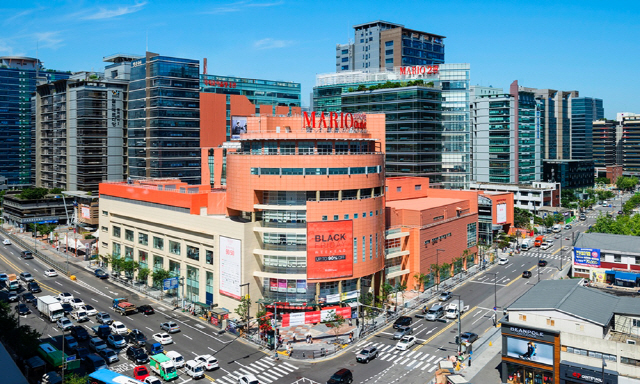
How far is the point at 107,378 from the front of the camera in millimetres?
61156

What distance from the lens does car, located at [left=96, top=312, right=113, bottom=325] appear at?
281 feet

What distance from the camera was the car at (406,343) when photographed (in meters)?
75.1

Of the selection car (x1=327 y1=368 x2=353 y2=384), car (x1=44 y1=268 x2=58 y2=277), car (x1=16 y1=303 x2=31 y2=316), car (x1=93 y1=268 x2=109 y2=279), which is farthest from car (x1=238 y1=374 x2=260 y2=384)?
car (x1=44 y1=268 x2=58 y2=277)

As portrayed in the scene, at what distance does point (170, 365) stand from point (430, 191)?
9516 centimetres

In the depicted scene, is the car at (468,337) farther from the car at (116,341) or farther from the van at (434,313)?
the car at (116,341)

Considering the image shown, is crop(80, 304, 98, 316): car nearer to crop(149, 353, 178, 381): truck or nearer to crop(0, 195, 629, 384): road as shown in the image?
crop(0, 195, 629, 384): road

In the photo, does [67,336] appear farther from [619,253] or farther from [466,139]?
[466,139]

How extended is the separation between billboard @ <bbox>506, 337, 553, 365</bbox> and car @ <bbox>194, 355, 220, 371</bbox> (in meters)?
40.1

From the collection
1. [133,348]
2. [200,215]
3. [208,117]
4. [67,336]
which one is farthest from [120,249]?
[208,117]

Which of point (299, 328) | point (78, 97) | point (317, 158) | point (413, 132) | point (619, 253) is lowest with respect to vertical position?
point (299, 328)

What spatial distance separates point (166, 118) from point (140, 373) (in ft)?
407

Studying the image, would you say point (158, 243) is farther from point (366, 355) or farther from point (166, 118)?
point (166, 118)

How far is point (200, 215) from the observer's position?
324 feet

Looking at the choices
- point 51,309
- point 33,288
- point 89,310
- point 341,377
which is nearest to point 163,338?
point 89,310
